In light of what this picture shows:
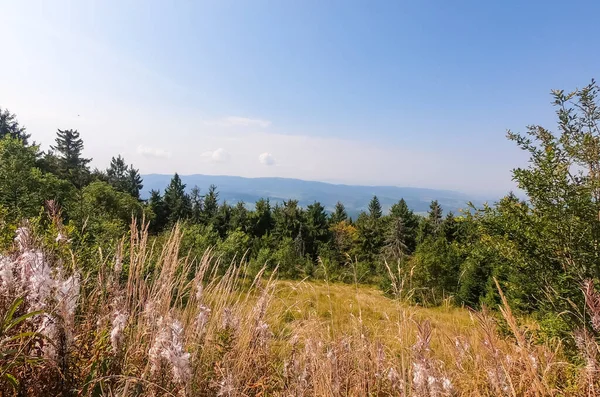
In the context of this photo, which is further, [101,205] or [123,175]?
[123,175]

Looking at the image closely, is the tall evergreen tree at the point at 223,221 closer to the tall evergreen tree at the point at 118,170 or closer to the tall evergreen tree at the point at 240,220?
the tall evergreen tree at the point at 240,220

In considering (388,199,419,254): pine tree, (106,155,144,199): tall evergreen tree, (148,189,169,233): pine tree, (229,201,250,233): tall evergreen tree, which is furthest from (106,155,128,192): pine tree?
(388,199,419,254): pine tree

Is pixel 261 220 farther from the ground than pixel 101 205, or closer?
closer

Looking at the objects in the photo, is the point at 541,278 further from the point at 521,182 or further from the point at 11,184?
the point at 11,184

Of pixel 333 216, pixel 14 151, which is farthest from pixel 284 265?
pixel 333 216

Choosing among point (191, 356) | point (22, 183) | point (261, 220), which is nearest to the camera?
point (191, 356)

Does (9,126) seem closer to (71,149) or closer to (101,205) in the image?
(71,149)

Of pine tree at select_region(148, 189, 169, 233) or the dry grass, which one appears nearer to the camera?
the dry grass

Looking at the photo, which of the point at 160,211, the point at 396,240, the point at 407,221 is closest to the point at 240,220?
the point at 160,211

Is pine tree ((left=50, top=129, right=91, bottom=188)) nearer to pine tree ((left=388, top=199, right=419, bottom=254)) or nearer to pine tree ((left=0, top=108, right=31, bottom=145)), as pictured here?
pine tree ((left=0, top=108, right=31, bottom=145))

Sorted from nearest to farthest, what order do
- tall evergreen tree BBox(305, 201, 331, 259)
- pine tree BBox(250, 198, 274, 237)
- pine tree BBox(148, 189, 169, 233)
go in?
1. tall evergreen tree BBox(305, 201, 331, 259)
2. pine tree BBox(250, 198, 274, 237)
3. pine tree BBox(148, 189, 169, 233)

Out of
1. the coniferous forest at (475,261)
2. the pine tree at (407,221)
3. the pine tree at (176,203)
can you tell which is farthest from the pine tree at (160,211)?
the pine tree at (407,221)

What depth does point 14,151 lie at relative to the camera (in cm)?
1403

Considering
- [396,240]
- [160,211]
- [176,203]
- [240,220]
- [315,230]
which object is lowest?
[315,230]
